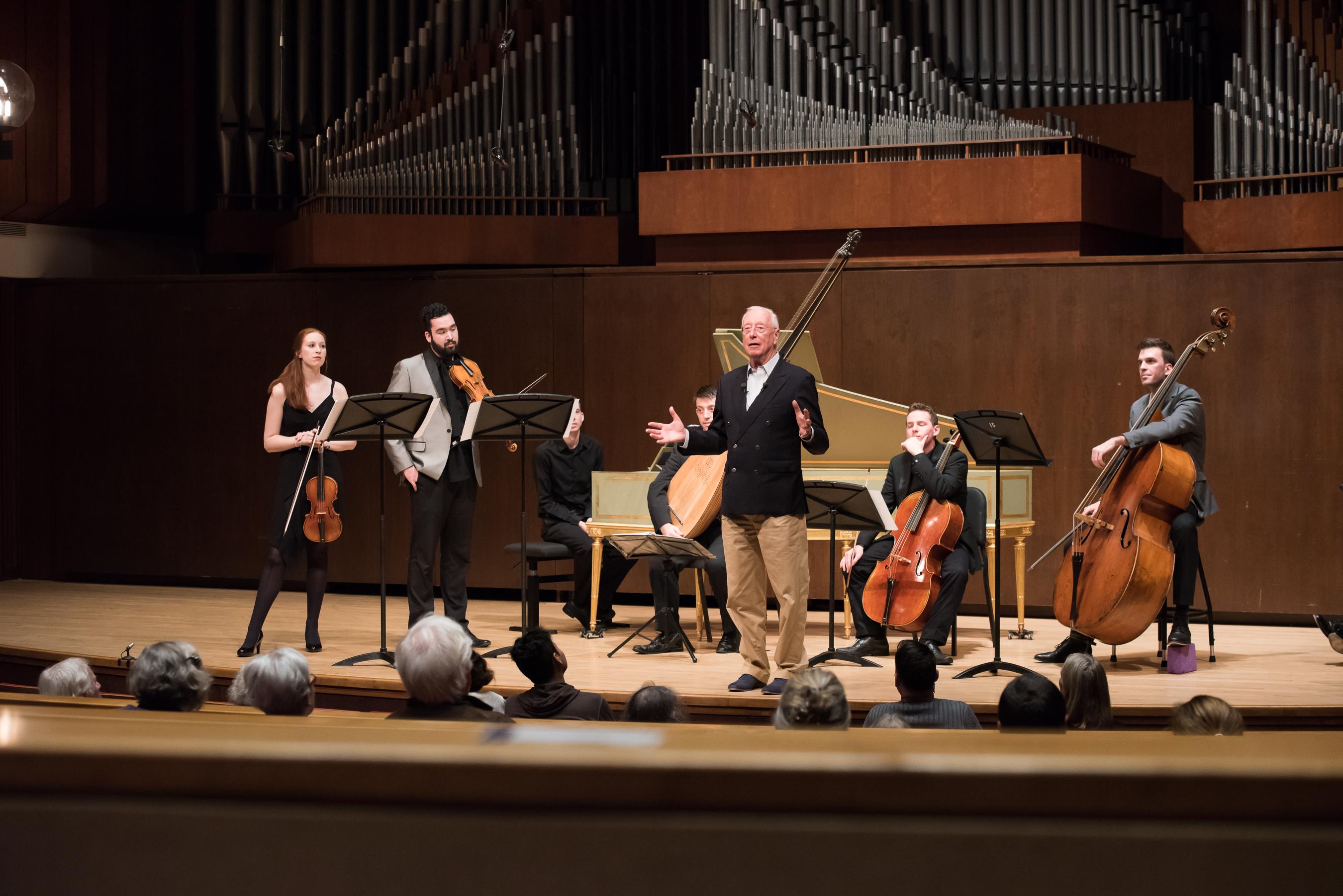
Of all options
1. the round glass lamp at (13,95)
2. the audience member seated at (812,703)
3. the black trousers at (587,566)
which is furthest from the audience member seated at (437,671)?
the round glass lamp at (13,95)

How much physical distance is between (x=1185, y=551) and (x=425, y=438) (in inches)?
132

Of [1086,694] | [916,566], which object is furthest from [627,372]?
[1086,694]

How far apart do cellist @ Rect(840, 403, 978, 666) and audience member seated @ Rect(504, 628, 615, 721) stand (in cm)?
231

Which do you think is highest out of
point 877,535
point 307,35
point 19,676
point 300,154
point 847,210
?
point 307,35

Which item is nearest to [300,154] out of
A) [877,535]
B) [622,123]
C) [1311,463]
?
[622,123]

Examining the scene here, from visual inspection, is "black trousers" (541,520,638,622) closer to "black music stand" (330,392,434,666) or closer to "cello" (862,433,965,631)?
"black music stand" (330,392,434,666)

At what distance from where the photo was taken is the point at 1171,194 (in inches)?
321

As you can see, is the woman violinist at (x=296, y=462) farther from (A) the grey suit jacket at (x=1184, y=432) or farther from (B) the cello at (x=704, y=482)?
(A) the grey suit jacket at (x=1184, y=432)

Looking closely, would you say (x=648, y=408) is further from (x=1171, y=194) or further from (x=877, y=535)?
(x=1171, y=194)

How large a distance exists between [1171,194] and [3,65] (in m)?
6.60

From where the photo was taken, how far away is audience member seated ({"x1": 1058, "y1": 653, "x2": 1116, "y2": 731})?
3.45 meters

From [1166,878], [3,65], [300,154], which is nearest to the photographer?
[1166,878]

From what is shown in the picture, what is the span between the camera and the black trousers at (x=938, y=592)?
5730 millimetres

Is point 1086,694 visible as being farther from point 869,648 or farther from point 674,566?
point 674,566
